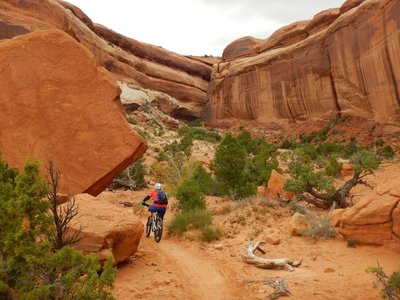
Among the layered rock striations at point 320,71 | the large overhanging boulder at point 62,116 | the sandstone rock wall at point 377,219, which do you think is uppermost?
the layered rock striations at point 320,71

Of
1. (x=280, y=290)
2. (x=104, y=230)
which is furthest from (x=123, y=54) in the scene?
(x=280, y=290)

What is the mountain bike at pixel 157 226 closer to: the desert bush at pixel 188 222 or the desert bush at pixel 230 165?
the desert bush at pixel 188 222

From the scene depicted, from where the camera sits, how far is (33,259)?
11.2 feet

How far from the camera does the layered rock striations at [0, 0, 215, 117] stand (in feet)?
94.1

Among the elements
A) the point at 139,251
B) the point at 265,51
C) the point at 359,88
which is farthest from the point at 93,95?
the point at 265,51

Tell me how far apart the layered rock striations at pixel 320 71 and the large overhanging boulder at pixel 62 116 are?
22.2 meters

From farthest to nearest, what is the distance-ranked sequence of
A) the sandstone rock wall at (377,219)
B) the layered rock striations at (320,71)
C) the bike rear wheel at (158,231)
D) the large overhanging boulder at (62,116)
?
the layered rock striations at (320,71) → the bike rear wheel at (158,231) → the large overhanging boulder at (62,116) → the sandstone rock wall at (377,219)

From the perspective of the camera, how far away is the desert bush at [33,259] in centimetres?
343

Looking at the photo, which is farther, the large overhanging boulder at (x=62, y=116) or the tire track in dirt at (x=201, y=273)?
the large overhanging boulder at (x=62, y=116)

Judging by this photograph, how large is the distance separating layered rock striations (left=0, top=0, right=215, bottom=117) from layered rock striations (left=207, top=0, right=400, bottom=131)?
131 inches

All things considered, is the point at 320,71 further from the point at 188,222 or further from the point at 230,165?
the point at 188,222

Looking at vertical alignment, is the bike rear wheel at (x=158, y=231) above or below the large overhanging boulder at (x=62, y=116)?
below

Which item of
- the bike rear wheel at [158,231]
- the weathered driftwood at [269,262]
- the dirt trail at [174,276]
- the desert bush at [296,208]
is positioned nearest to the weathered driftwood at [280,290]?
the dirt trail at [174,276]

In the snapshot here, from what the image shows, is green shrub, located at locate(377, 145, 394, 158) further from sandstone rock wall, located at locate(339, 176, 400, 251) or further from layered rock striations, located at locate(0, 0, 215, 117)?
layered rock striations, located at locate(0, 0, 215, 117)
